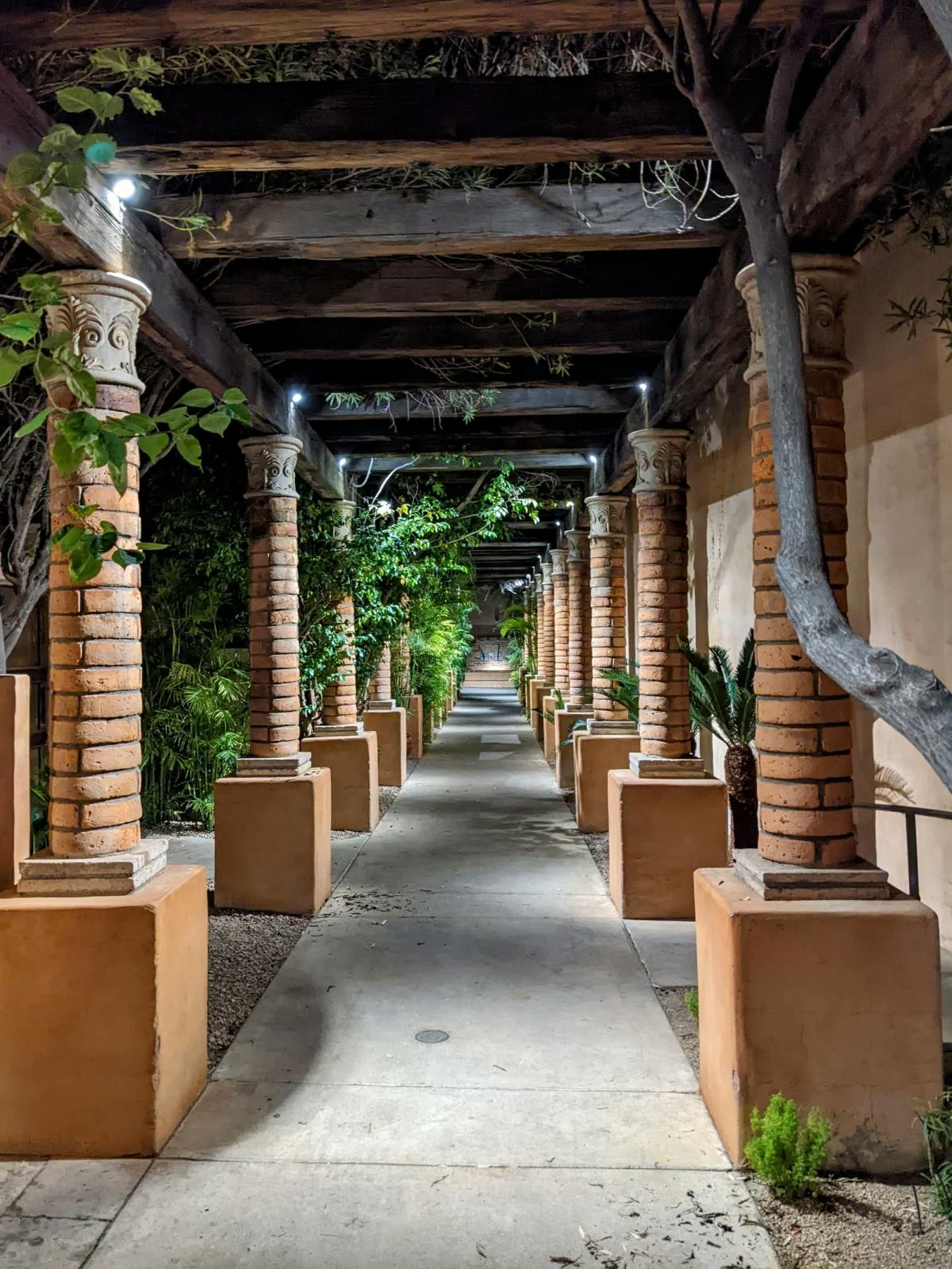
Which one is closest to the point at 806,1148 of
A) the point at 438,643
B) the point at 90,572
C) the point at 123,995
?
the point at 123,995

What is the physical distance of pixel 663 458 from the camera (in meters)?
6.44

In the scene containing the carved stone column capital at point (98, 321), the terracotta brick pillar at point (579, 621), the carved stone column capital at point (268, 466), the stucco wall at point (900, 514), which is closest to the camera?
the carved stone column capital at point (98, 321)

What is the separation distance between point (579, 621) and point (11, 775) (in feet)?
31.0

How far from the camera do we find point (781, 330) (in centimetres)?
231

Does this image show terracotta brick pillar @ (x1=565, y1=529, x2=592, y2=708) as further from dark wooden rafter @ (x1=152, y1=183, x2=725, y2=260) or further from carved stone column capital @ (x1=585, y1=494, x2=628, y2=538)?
dark wooden rafter @ (x1=152, y1=183, x2=725, y2=260)

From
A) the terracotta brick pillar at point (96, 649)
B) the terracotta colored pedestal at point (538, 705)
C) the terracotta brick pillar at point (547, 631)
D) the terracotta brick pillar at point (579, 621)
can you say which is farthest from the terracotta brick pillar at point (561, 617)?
the terracotta brick pillar at point (96, 649)

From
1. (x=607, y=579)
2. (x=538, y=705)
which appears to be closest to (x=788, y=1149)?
(x=607, y=579)

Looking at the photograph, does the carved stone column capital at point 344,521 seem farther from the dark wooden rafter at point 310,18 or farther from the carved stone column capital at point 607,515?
the dark wooden rafter at point 310,18

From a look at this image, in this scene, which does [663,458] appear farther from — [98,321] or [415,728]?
[415,728]

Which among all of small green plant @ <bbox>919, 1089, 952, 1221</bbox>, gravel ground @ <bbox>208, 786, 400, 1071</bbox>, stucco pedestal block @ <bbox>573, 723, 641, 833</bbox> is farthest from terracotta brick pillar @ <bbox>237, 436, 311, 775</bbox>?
small green plant @ <bbox>919, 1089, 952, 1221</bbox>

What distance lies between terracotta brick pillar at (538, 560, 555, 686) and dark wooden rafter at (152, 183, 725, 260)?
12.7 m

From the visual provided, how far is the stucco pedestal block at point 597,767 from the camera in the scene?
27.4 feet

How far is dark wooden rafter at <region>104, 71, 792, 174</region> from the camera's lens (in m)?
3.28

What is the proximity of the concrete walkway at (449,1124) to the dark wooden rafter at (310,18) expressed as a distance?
144 inches
